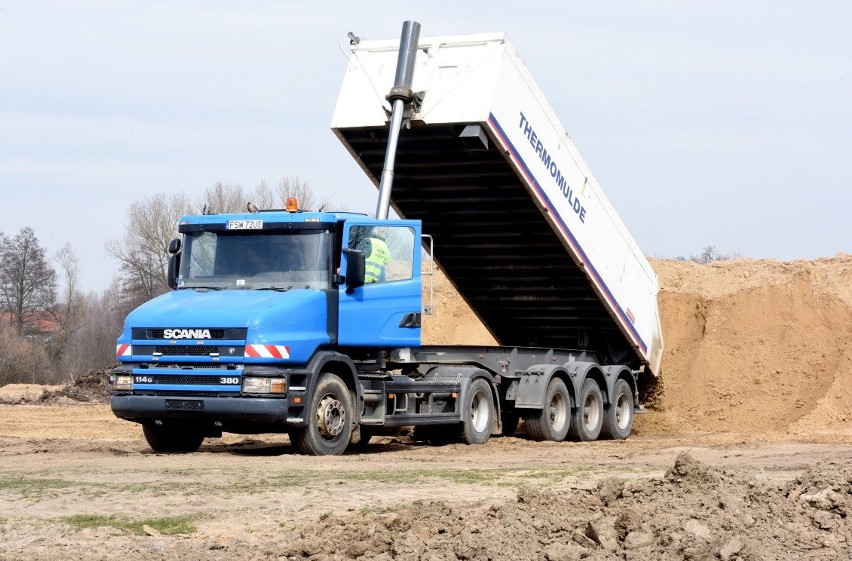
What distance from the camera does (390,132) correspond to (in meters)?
14.0

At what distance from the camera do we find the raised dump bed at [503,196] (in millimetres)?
14062

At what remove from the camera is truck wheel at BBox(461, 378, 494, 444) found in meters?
15.7

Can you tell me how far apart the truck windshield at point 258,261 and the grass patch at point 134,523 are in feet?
17.0

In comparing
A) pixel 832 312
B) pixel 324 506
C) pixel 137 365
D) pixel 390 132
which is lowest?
pixel 324 506

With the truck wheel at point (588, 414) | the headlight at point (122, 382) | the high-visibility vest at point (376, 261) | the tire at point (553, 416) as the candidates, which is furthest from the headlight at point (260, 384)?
the truck wheel at point (588, 414)

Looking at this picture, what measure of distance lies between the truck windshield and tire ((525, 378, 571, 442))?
4.56 meters

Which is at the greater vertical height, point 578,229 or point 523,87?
point 523,87

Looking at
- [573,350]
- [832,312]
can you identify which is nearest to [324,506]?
[573,350]

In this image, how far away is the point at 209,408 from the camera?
1282 centimetres

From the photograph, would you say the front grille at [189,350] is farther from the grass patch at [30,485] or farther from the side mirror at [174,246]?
the grass patch at [30,485]

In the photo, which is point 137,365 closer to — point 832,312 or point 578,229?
point 578,229

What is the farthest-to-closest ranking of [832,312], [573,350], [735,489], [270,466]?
[832,312] < [573,350] < [270,466] < [735,489]

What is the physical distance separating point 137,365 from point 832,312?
12613 mm

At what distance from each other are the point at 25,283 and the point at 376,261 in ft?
155
